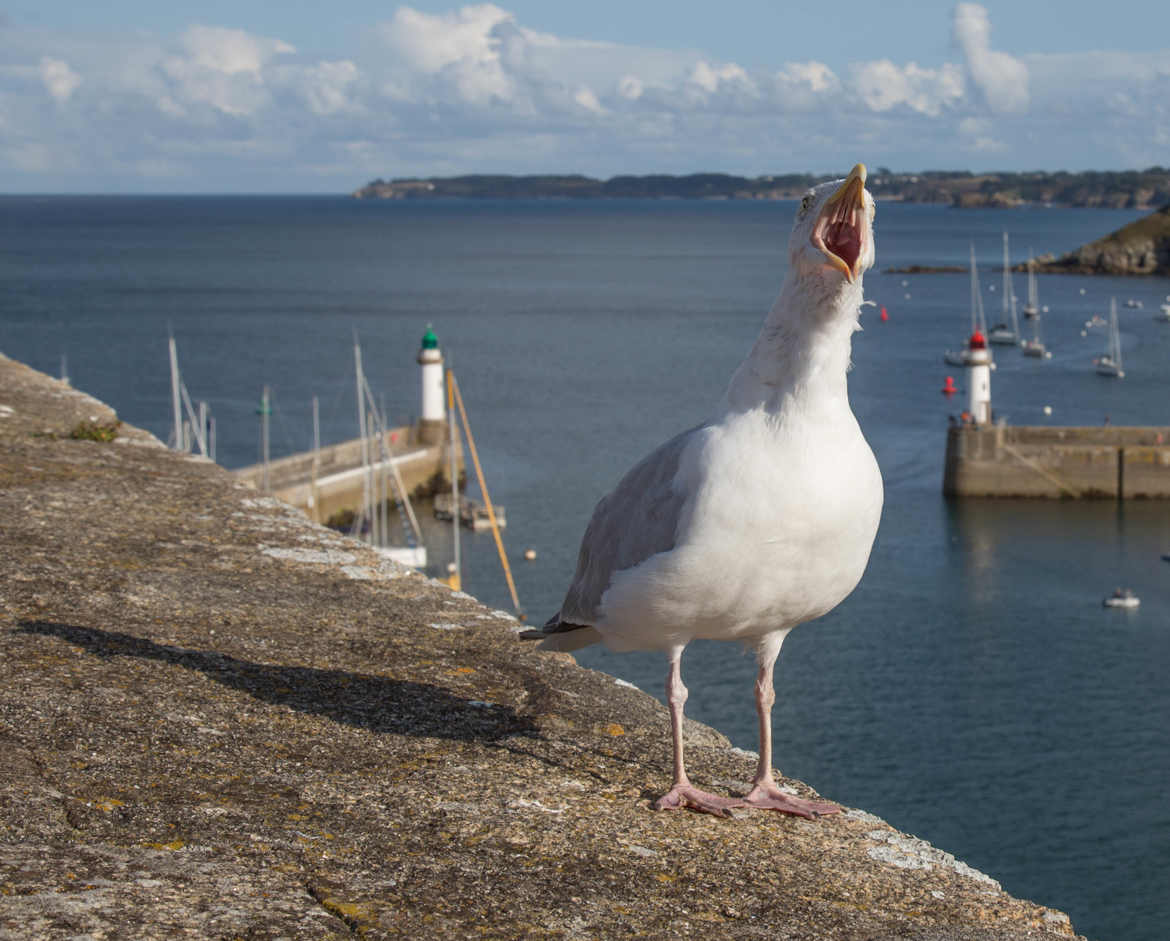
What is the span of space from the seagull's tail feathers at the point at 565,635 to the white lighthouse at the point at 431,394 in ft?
168

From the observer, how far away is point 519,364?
85.1m

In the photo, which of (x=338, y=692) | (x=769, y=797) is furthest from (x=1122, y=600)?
(x=338, y=692)

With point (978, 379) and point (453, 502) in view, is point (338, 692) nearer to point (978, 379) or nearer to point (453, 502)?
point (453, 502)

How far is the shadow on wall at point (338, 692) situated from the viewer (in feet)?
14.9

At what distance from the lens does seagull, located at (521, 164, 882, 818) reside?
13.5 feet

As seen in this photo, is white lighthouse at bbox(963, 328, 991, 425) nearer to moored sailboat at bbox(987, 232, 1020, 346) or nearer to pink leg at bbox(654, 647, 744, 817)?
moored sailboat at bbox(987, 232, 1020, 346)

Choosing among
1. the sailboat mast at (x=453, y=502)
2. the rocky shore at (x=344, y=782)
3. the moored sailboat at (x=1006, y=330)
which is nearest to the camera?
the rocky shore at (x=344, y=782)

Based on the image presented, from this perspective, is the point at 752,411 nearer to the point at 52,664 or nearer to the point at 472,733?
the point at 472,733

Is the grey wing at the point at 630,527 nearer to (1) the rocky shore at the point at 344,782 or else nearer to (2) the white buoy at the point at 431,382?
(1) the rocky shore at the point at 344,782

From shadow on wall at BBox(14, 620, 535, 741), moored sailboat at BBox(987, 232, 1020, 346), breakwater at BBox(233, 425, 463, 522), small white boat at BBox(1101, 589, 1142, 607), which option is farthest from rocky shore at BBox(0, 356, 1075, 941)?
moored sailboat at BBox(987, 232, 1020, 346)

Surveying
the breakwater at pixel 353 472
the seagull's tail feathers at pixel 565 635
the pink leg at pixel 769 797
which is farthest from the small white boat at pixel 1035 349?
the pink leg at pixel 769 797

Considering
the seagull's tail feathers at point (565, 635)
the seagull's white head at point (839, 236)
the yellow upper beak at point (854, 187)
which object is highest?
the yellow upper beak at point (854, 187)

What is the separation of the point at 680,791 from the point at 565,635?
33.2 inches

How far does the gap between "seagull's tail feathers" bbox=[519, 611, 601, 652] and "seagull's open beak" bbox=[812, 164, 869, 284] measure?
1485 millimetres
